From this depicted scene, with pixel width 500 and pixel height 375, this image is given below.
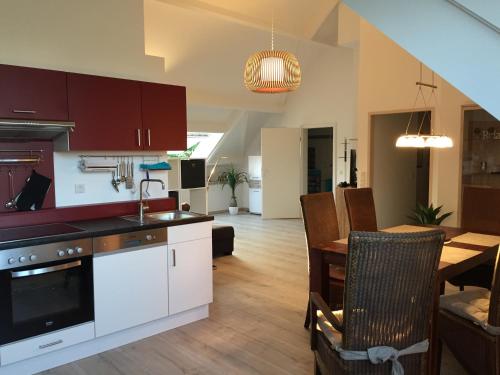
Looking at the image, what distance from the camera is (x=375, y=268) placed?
1802 mm

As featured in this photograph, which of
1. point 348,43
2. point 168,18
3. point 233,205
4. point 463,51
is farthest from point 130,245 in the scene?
point 233,205

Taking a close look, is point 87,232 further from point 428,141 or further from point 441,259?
point 428,141

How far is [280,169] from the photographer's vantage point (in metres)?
8.59

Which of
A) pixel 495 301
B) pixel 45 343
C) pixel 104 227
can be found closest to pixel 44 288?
pixel 45 343

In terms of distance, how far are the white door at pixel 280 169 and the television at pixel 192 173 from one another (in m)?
1.70

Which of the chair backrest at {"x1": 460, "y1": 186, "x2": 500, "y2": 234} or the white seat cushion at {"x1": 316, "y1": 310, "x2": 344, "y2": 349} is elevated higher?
the chair backrest at {"x1": 460, "y1": 186, "x2": 500, "y2": 234}

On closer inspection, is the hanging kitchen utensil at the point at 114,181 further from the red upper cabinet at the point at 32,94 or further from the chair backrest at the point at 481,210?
the chair backrest at the point at 481,210

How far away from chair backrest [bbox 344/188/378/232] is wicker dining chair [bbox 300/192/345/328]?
38cm

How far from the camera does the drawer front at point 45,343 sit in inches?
101

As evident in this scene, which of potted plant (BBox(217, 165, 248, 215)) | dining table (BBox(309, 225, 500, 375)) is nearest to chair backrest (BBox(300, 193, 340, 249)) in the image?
dining table (BBox(309, 225, 500, 375))

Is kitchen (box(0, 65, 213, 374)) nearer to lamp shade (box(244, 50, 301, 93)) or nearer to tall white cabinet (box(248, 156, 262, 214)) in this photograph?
lamp shade (box(244, 50, 301, 93))

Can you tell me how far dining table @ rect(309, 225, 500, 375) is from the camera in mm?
2430

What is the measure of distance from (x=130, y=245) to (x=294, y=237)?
407 cm

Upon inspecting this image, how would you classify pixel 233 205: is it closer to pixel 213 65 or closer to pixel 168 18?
pixel 213 65
